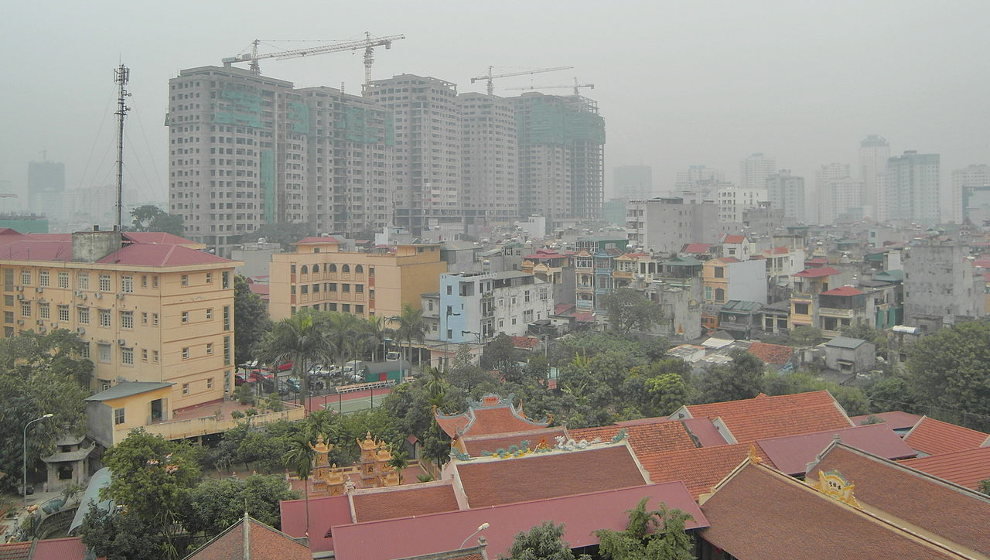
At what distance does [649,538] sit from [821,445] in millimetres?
8464

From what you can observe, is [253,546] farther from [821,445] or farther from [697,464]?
[821,445]

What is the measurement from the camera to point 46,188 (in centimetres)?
12488

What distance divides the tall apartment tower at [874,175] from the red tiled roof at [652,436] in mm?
142569

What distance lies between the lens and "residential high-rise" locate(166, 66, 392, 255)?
9288cm

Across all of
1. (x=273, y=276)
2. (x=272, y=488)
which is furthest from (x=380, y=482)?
(x=273, y=276)

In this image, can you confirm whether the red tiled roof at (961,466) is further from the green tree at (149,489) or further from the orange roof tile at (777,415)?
the green tree at (149,489)

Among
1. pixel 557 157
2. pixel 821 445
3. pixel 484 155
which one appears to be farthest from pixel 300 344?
pixel 557 157

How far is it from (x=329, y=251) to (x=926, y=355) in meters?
37.2

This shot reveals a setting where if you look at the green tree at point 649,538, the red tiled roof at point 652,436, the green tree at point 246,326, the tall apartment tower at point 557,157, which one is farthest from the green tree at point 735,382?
the tall apartment tower at point 557,157

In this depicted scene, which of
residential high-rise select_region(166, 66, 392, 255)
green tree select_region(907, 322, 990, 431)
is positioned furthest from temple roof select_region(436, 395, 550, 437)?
residential high-rise select_region(166, 66, 392, 255)

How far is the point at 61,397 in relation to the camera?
27.8m

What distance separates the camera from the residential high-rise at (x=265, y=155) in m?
92.9

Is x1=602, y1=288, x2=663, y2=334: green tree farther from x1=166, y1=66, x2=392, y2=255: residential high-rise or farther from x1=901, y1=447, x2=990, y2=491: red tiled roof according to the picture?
x1=166, y1=66, x2=392, y2=255: residential high-rise

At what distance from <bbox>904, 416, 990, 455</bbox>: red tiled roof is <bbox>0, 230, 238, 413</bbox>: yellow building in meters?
26.8
